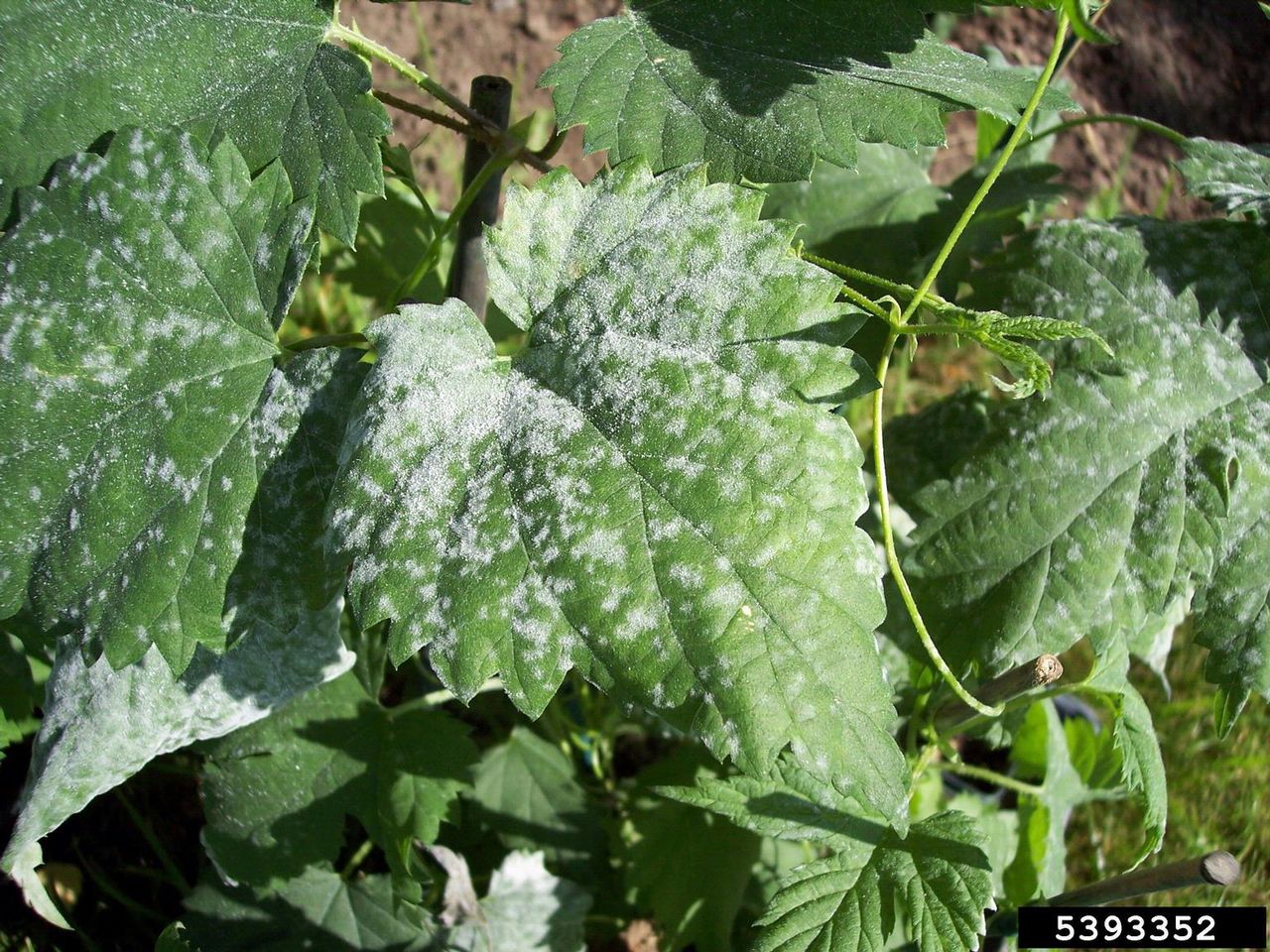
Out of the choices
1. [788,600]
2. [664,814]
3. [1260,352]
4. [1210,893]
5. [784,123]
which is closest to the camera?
[788,600]

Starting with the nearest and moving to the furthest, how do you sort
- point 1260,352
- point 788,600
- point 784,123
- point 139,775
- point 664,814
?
point 788,600 → point 784,123 → point 1260,352 → point 664,814 → point 139,775

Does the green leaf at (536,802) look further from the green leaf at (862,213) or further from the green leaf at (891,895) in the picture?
the green leaf at (862,213)

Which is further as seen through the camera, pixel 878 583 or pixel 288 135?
pixel 288 135

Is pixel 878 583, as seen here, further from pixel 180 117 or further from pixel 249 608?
pixel 180 117

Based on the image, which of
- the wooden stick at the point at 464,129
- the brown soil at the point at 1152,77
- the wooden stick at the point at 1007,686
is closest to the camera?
the wooden stick at the point at 1007,686

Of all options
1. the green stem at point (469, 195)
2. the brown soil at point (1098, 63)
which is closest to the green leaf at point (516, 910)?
the green stem at point (469, 195)

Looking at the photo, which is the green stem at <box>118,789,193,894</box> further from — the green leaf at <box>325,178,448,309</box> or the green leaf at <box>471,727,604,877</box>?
the green leaf at <box>325,178,448,309</box>

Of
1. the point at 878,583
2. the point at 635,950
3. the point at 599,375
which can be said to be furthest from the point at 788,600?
the point at 635,950
